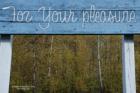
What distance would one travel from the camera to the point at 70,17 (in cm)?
314

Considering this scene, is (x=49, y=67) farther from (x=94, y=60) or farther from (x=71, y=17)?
(x=71, y=17)

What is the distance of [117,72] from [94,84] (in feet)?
4.43

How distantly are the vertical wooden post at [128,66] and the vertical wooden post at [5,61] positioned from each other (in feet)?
3.75

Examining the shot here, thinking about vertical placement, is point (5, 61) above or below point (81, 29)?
below

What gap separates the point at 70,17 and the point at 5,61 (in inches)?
30.8

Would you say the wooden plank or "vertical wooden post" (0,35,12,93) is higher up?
the wooden plank

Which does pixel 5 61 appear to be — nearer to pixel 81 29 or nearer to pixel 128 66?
pixel 81 29

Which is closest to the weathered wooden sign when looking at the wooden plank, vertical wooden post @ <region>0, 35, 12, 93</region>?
Answer: the wooden plank

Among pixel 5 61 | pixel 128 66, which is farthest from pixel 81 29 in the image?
pixel 5 61

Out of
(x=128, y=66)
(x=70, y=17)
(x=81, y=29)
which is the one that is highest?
(x=70, y=17)

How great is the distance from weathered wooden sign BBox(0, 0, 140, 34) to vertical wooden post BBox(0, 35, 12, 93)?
0.10 meters

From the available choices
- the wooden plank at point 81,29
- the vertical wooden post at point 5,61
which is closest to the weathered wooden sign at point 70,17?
the wooden plank at point 81,29

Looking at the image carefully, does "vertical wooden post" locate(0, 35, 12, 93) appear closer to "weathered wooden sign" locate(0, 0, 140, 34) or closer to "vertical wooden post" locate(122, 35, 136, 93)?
"weathered wooden sign" locate(0, 0, 140, 34)

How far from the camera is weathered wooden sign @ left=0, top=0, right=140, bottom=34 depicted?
10.2 ft
